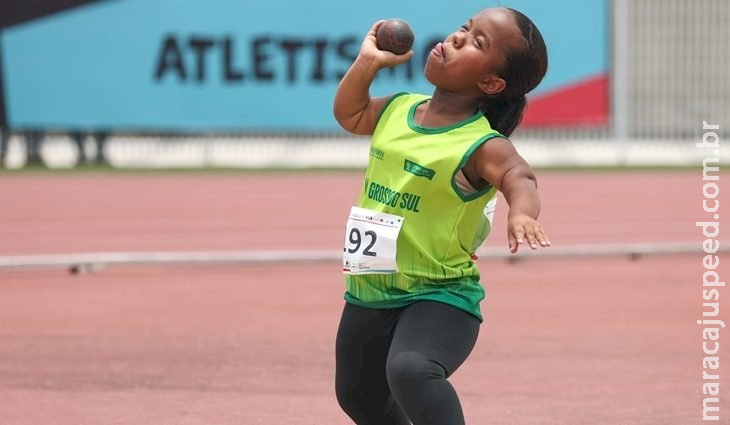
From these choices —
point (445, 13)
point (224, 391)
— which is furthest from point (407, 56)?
point (445, 13)

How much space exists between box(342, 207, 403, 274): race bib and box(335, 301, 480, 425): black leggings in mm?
169

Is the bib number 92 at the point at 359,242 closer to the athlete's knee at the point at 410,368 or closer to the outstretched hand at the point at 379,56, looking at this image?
the athlete's knee at the point at 410,368

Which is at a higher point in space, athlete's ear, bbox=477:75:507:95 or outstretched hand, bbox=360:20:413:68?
outstretched hand, bbox=360:20:413:68

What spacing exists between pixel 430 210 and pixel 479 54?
54cm

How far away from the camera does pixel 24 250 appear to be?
14695 mm

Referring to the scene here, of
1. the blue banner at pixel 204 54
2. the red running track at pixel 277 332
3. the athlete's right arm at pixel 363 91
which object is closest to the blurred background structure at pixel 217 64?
the blue banner at pixel 204 54

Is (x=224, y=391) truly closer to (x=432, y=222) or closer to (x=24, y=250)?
(x=432, y=222)

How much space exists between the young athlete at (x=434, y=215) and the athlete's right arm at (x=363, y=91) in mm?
14

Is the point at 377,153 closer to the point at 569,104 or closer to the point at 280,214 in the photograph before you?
the point at 280,214

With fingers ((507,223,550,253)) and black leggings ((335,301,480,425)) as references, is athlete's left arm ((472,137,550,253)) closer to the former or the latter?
fingers ((507,223,550,253))

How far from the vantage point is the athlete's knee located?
15.2 ft

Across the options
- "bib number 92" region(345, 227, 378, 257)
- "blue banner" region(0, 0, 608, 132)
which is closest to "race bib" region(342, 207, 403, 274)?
"bib number 92" region(345, 227, 378, 257)

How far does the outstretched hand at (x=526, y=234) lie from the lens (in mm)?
4402

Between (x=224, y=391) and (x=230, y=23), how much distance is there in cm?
1862
